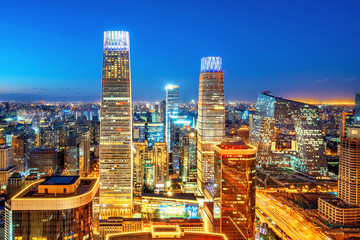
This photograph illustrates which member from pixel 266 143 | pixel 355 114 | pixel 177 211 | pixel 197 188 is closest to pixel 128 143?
pixel 177 211

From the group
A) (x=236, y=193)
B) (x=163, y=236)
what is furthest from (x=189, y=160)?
(x=163, y=236)

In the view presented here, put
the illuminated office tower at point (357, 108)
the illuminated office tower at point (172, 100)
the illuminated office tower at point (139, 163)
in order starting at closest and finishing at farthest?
1. the illuminated office tower at point (139, 163)
2. the illuminated office tower at point (357, 108)
3. the illuminated office tower at point (172, 100)

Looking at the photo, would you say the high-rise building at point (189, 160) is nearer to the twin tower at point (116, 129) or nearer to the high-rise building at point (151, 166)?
the high-rise building at point (151, 166)

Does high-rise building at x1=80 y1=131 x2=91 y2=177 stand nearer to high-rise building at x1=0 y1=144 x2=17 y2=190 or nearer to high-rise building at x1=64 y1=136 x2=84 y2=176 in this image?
high-rise building at x1=64 y1=136 x2=84 y2=176

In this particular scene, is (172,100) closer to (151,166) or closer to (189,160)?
(189,160)

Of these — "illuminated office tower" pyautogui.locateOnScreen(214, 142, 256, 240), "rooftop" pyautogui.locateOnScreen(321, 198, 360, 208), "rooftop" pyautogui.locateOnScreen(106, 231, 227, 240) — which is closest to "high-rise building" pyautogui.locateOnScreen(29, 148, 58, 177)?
"illuminated office tower" pyautogui.locateOnScreen(214, 142, 256, 240)

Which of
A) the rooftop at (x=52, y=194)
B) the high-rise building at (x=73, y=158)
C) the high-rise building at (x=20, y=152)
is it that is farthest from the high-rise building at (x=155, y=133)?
the rooftop at (x=52, y=194)
